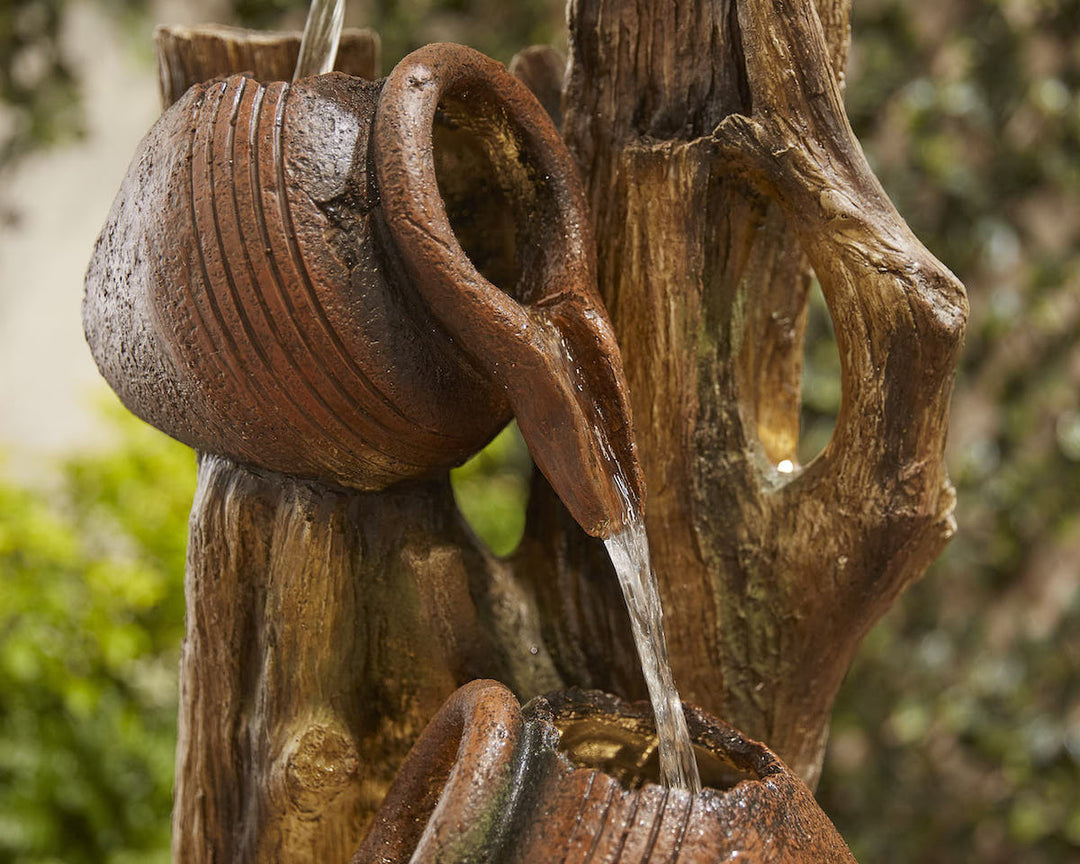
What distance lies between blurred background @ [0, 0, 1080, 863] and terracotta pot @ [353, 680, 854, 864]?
128 centimetres

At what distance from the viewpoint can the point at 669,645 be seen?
3.03 feet

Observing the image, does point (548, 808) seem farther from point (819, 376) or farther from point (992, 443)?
point (992, 443)

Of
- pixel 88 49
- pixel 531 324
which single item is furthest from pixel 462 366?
pixel 88 49

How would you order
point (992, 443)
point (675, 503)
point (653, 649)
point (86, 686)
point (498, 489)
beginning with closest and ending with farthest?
point (653, 649) → point (675, 503) → point (86, 686) → point (992, 443) → point (498, 489)

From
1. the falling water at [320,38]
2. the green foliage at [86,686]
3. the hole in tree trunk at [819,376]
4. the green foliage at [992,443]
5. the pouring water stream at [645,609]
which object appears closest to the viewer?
the pouring water stream at [645,609]

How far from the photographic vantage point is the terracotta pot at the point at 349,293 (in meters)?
0.69

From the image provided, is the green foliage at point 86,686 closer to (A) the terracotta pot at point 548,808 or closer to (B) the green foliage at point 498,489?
(B) the green foliage at point 498,489

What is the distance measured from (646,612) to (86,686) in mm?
1394

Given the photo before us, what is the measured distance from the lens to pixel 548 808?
2.17 feet

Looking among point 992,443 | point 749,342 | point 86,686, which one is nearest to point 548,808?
point 749,342

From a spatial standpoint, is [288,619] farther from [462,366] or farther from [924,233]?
[924,233]

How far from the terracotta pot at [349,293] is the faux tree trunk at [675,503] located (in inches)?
3.3

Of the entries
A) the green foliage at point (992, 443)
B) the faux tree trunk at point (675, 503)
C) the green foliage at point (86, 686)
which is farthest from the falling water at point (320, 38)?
the green foliage at point (992, 443)

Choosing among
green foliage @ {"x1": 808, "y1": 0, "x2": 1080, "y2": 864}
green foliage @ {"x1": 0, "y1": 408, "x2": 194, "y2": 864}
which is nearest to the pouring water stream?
green foliage @ {"x1": 0, "y1": 408, "x2": 194, "y2": 864}
